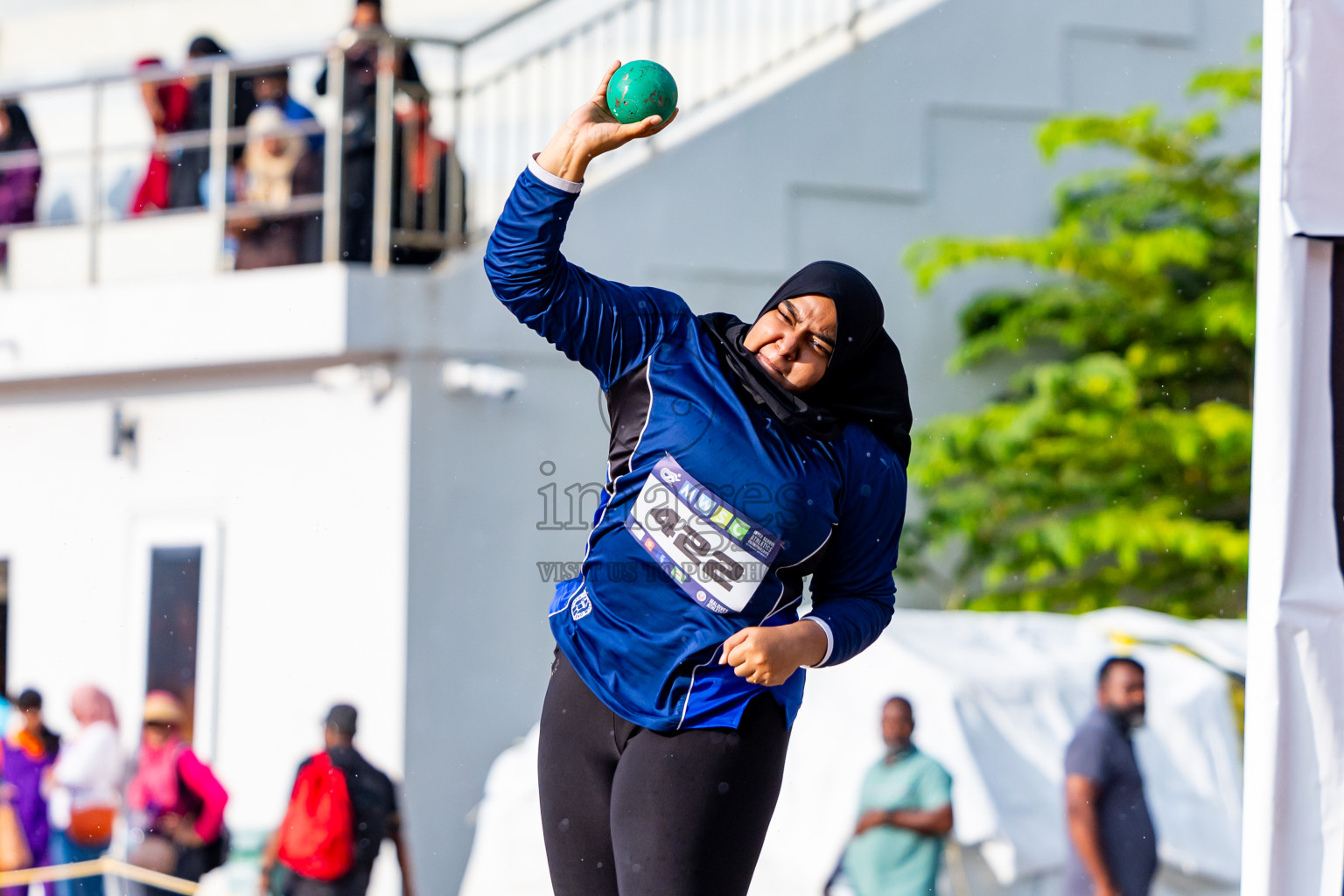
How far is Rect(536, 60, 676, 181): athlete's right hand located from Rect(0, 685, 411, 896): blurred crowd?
334cm

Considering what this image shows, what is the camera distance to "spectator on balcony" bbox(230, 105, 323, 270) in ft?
20.5

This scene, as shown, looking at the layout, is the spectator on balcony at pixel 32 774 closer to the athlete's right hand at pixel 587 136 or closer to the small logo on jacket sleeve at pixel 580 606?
the small logo on jacket sleeve at pixel 580 606

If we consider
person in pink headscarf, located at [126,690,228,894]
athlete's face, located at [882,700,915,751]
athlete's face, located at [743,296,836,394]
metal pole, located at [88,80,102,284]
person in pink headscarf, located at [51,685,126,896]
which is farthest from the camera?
metal pole, located at [88,80,102,284]

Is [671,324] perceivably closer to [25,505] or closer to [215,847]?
[215,847]

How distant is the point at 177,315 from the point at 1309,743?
17.5 ft

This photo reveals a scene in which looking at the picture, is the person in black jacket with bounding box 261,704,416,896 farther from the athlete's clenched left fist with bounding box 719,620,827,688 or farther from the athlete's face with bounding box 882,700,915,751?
the athlete's clenched left fist with bounding box 719,620,827,688

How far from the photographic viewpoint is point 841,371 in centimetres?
187

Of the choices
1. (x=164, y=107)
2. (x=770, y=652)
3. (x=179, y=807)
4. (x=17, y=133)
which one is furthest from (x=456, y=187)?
(x=770, y=652)

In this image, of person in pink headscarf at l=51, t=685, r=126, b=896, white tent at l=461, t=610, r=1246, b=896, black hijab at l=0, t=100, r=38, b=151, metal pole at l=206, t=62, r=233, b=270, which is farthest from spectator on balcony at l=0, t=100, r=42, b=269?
white tent at l=461, t=610, r=1246, b=896

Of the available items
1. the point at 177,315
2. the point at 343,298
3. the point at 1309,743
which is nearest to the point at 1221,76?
the point at 343,298

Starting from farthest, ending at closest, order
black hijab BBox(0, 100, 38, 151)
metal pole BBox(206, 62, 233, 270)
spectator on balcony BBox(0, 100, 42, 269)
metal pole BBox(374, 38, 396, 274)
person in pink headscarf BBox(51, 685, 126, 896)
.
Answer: black hijab BBox(0, 100, 38, 151)
spectator on balcony BBox(0, 100, 42, 269)
metal pole BBox(206, 62, 233, 270)
metal pole BBox(374, 38, 396, 274)
person in pink headscarf BBox(51, 685, 126, 896)

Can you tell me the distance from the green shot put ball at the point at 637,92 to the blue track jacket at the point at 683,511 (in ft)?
0.49

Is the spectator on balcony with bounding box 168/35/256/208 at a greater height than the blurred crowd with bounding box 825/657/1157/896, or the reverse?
the spectator on balcony with bounding box 168/35/256/208

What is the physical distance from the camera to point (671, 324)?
191 centimetres
